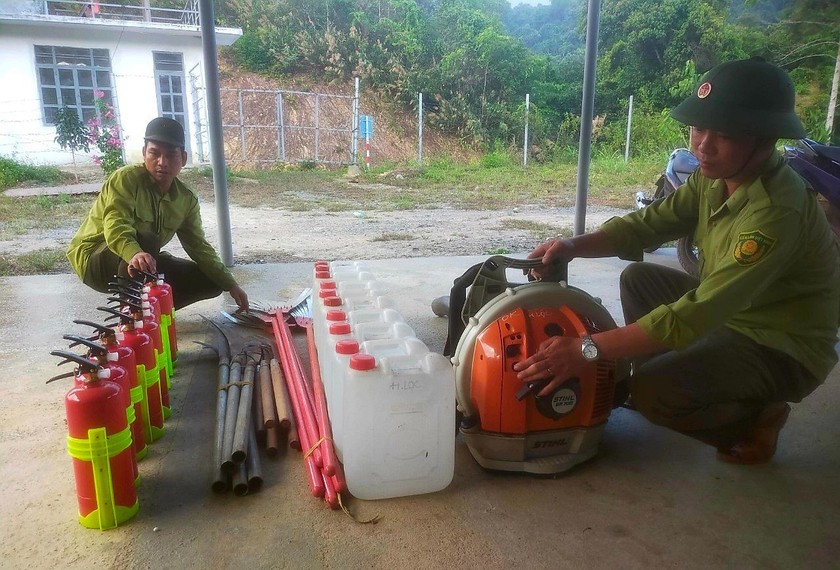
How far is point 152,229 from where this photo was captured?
117 inches

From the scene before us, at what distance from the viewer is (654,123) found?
50.7ft

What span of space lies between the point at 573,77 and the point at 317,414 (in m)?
19.8

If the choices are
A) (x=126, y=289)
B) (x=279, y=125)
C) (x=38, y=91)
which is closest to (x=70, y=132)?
(x=38, y=91)

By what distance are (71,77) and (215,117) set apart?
10416 millimetres

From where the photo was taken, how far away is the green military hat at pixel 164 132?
2690mm

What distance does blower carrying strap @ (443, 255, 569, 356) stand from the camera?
2.02m

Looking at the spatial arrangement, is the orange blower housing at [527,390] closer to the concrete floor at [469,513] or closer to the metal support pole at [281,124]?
the concrete floor at [469,513]

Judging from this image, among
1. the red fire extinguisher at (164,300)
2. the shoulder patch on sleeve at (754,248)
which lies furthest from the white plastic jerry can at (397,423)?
Answer: the red fire extinguisher at (164,300)

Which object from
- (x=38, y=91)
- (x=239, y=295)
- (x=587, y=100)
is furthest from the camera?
(x=38, y=91)

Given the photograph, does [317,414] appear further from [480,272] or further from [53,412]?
[53,412]

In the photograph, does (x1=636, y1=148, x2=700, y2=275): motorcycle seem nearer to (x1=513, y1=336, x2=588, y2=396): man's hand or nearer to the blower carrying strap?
the blower carrying strap

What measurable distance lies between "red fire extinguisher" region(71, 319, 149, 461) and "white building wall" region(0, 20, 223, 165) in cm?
1092

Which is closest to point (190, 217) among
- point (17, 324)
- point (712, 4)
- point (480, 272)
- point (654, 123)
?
point (17, 324)

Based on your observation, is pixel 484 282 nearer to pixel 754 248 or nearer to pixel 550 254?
Answer: pixel 550 254
